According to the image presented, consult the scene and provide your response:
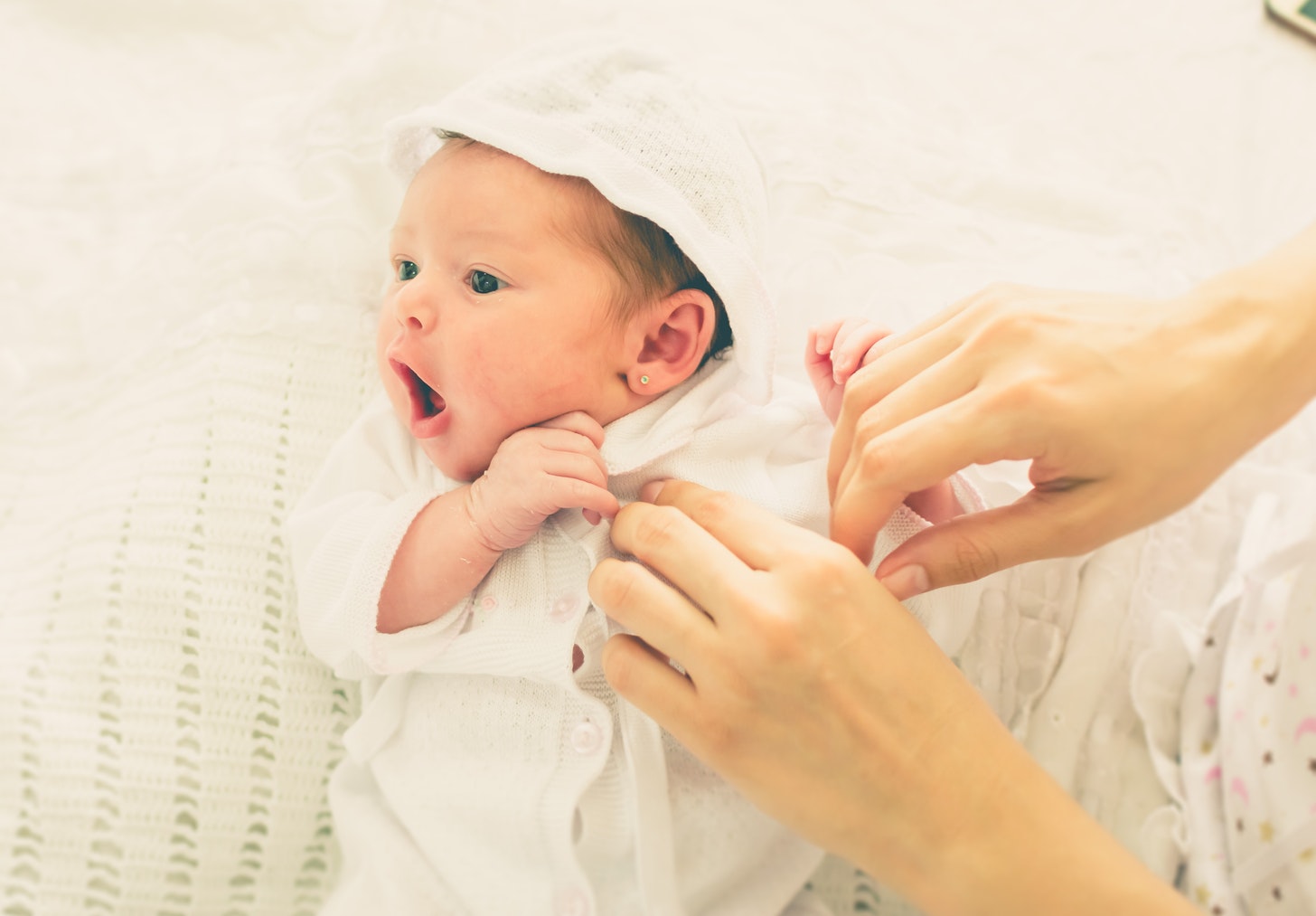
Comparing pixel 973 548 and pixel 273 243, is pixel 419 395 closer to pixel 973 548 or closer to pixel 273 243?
pixel 273 243

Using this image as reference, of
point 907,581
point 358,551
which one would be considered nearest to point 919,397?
point 907,581

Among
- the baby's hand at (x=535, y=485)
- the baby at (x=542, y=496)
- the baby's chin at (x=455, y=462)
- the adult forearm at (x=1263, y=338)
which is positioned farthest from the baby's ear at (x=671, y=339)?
the adult forearm at (x=1263, y=338)

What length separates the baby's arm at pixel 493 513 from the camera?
1.03 meters

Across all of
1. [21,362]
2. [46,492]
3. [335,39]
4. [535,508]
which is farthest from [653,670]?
[335,39]

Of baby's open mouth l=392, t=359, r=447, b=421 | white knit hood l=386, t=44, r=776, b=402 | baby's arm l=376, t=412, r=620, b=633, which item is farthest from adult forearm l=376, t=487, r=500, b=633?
white knit hood l=386, t=44, r=776, b=402

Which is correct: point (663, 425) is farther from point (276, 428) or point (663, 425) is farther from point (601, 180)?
point (276, 428)

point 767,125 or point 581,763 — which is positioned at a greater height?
point 767,125

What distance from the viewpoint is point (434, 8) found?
1.50 m

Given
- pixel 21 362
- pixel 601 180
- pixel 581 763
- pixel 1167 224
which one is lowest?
pixel 581 763

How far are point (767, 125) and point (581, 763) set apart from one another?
3.56 feet

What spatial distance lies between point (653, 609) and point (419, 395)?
454 mm

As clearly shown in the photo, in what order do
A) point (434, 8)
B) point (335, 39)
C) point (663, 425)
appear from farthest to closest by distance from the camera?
point (335, 39), point (434, 8), point (663, 425)

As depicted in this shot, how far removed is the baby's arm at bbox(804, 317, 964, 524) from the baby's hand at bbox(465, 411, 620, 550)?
31 centimetres

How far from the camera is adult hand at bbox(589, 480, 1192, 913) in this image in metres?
0.81
